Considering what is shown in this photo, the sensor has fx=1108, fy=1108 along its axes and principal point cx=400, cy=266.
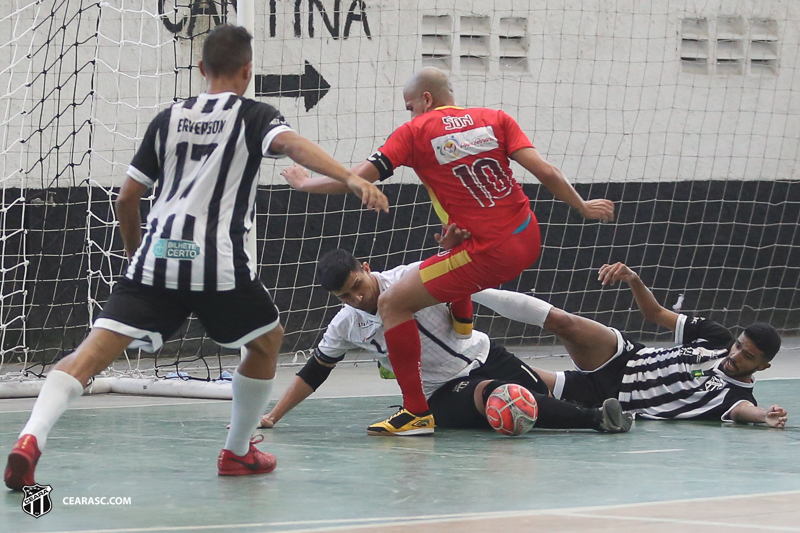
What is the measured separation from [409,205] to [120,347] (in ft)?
24.4

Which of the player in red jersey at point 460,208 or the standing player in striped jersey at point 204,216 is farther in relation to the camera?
the player in red jersey at point 460,208

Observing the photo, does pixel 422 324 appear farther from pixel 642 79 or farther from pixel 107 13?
pixel 642 79

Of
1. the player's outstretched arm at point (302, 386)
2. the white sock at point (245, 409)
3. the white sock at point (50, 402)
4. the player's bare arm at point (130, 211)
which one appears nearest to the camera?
the white sock at point (50, 402)

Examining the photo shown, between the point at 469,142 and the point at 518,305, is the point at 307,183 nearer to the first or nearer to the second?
the point at 469,142

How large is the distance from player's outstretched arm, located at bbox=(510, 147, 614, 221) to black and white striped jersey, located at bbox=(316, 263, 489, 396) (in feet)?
2.58

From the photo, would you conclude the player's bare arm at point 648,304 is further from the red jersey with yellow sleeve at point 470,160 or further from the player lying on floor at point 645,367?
the red jersey with yellow sleeve at point 470,160

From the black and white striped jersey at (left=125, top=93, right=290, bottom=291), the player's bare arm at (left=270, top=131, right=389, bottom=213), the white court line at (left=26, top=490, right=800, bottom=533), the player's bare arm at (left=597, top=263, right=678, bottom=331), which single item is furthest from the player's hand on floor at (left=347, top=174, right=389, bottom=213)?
the player's bare arm at (left=597, top=263, right=678, bottom=331)

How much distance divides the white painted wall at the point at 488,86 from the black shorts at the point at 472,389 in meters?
5.06

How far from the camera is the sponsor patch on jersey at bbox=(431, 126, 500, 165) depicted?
17.5ft

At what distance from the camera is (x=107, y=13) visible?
10062 mm

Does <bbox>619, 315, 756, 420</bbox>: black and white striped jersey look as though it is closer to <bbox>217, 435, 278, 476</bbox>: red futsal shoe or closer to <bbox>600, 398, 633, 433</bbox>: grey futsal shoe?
<bbox>600, 398, 633, 433</bbox>: grey futsal shoe

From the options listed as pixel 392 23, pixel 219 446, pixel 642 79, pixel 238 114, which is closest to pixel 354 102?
pixel 392 23

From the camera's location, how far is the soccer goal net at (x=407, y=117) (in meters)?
9.86

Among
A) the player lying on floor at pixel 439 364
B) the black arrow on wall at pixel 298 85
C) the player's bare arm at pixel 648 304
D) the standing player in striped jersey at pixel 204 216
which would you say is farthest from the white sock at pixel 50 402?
the black arrow on wall at pixel 298 85
